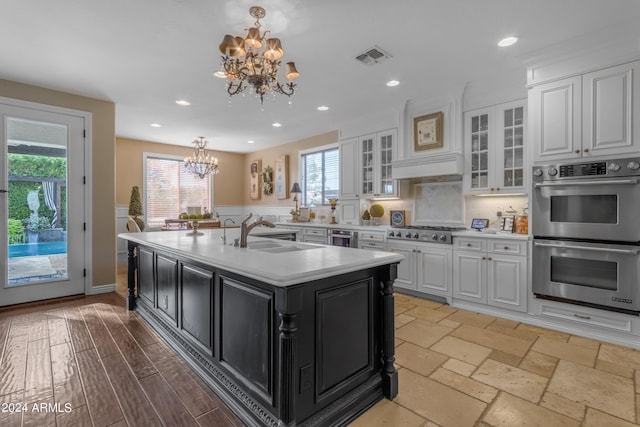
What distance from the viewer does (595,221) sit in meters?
2.81

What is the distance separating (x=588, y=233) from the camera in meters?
2.82

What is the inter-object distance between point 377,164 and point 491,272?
7.49ft

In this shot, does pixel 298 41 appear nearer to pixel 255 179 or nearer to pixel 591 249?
pixel 591 249

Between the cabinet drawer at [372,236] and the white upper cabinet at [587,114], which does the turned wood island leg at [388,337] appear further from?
the cabinet drawer at [372,236]

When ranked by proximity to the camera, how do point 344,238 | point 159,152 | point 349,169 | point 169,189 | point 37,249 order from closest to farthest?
point 37,249, point 344,238, point 349,169, point 159,152, point 169,189

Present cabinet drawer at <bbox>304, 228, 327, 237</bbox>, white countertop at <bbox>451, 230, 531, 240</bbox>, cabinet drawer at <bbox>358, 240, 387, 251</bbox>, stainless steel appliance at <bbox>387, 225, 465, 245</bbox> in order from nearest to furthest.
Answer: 1. white countertop at <bbox>451, 230, 531, 240</bbox>
2. stainless steel appliance at <bbox>387, 225, 465, 245</bbox>
3. cabinet drawer at <bbox>358, 240, 387, 251</bbox>
4. cabinet drawer at <bbox>304, 228, 327, 237</bbox>

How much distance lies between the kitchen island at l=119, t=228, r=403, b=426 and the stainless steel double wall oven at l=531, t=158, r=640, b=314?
6.80 feet

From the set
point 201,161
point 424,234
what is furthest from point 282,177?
point 424,234

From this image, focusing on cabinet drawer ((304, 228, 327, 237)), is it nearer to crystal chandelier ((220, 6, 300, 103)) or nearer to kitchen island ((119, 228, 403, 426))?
kitchen island ((119, 228, 403, 426))

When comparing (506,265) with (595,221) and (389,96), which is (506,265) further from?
(389,96)

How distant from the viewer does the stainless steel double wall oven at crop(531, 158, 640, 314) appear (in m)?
2.63

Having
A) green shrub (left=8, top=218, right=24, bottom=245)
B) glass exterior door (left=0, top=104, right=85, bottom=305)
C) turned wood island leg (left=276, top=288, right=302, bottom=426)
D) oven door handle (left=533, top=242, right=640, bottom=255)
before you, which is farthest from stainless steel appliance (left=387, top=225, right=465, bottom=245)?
green shrub (left=8, top=218, right=24, bottom=245)

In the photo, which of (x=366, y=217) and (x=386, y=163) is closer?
(x=386, y=163)

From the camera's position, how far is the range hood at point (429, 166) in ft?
12.7
